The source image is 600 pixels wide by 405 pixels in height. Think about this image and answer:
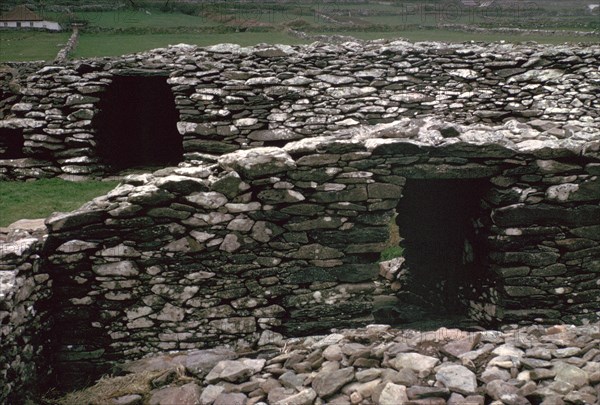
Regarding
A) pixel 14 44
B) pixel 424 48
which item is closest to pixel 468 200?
pixel 424 48

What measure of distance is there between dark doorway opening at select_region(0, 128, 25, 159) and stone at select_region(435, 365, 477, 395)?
12104 mm

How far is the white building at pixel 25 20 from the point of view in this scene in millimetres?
33750

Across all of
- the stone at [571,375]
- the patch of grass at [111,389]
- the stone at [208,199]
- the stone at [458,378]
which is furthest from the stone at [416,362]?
the stone at [208,199]

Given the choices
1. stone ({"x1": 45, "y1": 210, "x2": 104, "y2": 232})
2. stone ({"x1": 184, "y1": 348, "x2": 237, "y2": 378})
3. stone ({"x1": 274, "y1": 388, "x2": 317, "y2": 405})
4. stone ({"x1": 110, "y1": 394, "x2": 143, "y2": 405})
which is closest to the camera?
stone ({"x1": 274, "y1": 388, "x2": 317, "y2": 405})

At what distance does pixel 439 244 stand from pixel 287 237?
307 cm

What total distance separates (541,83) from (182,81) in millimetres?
7657

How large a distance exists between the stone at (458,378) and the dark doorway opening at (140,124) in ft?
36.4

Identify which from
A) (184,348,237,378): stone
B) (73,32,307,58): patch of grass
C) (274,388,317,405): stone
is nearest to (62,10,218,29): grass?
(73,32,307,58): patch of grass

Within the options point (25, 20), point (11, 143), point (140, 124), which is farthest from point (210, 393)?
point (25, 20)

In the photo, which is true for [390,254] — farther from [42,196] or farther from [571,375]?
[42,196]

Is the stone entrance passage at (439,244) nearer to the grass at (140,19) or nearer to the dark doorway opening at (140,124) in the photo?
the dark doorway opening at (140,124)

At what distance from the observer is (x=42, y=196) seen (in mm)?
11148

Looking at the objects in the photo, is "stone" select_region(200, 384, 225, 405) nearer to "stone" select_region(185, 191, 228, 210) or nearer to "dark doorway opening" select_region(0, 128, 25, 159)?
Result: "stone" select_region(185, 191, 228, 210)

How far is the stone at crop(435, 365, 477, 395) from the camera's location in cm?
424
